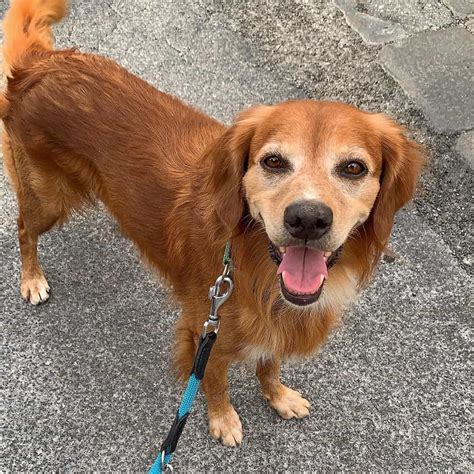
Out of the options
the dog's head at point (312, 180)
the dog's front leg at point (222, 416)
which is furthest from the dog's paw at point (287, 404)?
the dog's head at point (312, 180)

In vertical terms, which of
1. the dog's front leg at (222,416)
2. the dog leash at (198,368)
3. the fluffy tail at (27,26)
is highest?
the fluffy tail at (27,26)

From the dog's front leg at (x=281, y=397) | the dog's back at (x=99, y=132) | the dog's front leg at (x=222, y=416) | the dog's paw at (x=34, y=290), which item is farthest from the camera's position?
the dog's paw at (x=34, y=290)

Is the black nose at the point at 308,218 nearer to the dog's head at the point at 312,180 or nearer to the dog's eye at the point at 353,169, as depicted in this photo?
the dog's head at the point at 312,180

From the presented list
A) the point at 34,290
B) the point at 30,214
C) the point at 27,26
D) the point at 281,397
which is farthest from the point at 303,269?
the point at 27,26

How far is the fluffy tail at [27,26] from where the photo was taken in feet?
10.6

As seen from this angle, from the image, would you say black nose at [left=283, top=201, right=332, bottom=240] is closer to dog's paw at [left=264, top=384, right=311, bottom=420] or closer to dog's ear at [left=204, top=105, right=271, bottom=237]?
dog's ear at [left=204, top=105, right=271, bottom=237]

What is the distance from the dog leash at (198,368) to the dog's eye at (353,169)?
54cm

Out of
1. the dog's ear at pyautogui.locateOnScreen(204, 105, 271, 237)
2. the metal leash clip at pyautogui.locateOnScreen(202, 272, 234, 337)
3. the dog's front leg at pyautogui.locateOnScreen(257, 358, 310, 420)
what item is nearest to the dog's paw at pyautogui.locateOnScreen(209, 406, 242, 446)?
the dog's front leg at pyautogui.locateOnScreen(257, 358, 310, 420)

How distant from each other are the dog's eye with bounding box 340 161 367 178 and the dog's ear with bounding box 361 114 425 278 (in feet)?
0.49

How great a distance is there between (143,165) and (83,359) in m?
1.22

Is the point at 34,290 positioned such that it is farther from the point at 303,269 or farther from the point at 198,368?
the point at 303,269

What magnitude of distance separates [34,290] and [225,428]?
139 centimetres

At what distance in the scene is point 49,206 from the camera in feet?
10.9

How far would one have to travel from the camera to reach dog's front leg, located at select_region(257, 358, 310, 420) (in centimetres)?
310
